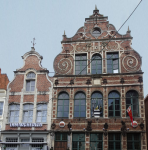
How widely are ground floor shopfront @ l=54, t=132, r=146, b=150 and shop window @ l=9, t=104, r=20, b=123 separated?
12.0 ft

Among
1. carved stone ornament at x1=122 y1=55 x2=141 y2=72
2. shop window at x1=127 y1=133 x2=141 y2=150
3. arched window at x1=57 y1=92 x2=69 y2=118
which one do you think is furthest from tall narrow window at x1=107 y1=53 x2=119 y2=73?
shop window at x1=127 y1=133 x2=141 y2=150

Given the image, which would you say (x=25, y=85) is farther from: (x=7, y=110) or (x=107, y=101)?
(x=107, y=101)

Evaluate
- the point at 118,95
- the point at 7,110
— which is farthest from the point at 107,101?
the point at 7,110

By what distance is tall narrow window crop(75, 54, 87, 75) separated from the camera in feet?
68.5

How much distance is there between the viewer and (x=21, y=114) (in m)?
20.3

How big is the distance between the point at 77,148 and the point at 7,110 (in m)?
6.45

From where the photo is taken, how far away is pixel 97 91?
66.0 ft

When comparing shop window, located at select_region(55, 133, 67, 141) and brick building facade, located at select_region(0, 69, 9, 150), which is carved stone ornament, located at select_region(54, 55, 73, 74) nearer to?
brick building facade, located at select_region(0, 69, 9, 150)

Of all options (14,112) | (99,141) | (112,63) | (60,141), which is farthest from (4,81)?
(99,141)

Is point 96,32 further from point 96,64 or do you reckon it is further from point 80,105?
point 80,105

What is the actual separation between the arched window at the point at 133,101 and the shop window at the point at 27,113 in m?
7.61

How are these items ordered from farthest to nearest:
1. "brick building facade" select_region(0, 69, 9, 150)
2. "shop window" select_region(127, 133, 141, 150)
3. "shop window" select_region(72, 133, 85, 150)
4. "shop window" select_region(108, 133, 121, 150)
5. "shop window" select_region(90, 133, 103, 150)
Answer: "brick building facade" select_region(0, 69, 9, 150)
"shop window" select_region(72, 133, 85, 150)
"shop window" select_region(90, 133, 103, 150)
"shop window" select_region(108, 133, 121, 150)
"shop window" select_region(127, 133, 141, 150)

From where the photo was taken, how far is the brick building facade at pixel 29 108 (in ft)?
64.1

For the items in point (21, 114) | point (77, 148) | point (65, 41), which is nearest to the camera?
point (77, 148)
